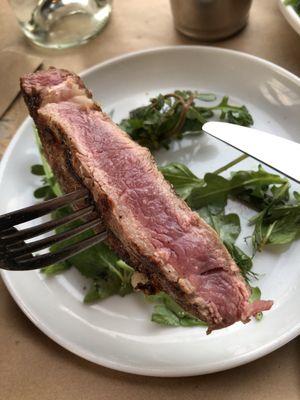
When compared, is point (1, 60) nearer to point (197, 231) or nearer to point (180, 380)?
point (197, 231)

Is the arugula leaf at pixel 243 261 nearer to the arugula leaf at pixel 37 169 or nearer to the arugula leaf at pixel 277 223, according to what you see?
the arugula leaf at pixel 277 223

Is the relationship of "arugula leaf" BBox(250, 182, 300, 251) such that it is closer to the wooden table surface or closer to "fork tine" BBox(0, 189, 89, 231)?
the wooden table surface

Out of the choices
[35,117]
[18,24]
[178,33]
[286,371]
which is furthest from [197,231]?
[18,24]

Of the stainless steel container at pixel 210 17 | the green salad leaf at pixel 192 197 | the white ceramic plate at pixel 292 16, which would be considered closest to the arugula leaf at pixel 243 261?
the green salad leaf at pixel 192 197

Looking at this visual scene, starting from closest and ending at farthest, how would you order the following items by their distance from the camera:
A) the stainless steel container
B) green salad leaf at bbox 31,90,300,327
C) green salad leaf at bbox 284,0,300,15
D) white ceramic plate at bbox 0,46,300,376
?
white ceramic plate at bbox 0,46,300,376 < green salad leaf at bbox 31,90,300,327 < green salad leaf at bbox 284,0,300,15 < the stainless steel container

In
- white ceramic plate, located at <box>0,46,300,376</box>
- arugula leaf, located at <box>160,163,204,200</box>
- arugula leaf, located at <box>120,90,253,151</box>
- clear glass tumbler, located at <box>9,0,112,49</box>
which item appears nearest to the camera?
white ceramic plate, located at <box>0,46,300,376</box>

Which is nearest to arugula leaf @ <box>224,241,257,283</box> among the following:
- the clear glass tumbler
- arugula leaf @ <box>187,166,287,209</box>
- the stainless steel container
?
arugula leaf @ <box>187,166,287,209</box>
